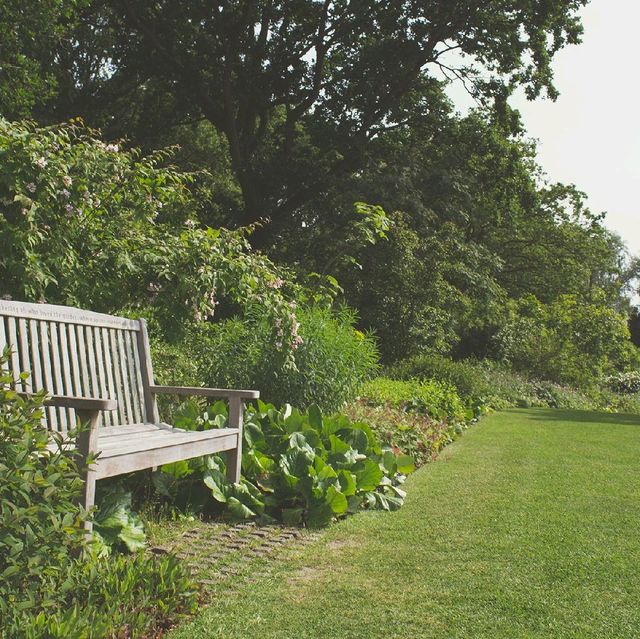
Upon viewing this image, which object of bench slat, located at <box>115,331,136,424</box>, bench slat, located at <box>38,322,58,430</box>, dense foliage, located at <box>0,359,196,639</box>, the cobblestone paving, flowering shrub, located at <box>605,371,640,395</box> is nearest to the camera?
dense foliage, located at <box>0,359,196,639</box>

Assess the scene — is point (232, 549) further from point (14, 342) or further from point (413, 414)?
point (413, 414)

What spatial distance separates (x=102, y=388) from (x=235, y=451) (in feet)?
3.01

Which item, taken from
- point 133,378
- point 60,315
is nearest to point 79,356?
point 60,315

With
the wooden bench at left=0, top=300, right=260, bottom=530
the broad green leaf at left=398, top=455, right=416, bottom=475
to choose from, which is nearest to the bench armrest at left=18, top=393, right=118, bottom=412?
the wooden bench at left=0, top=300, right=260, bottom=530

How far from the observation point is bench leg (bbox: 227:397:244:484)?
490cm

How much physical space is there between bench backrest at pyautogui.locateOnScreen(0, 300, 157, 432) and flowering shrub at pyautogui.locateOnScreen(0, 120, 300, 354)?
70 cm

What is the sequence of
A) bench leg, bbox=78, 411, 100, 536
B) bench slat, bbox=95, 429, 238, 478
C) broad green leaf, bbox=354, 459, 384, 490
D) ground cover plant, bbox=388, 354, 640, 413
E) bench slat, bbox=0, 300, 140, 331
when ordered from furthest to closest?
→ ground cover plant, bbox=388, 354, 640, 413
broad green leaf, bbox=354, 459, 384, 490
bench slat, bbox=0, 300, 140, 331
bench slat, bbox=95, 429, 238, 478
bench leg, bbox=78, 411, 100, 536

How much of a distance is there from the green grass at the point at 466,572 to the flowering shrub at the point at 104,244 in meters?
2.00

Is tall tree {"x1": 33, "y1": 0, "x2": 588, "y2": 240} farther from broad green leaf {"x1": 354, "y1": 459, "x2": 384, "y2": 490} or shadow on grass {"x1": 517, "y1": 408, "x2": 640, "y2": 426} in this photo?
broad green leaf {"x1": 354, "y1": 459, "x2": 384, "y2": 490}

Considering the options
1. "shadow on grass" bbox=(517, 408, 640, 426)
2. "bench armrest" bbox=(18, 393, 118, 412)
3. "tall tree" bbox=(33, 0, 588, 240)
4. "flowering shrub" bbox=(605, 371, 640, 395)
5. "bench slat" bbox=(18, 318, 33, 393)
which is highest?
"tall tree" bbox=(33, 0, 588, 240)

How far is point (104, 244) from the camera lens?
19.3ft

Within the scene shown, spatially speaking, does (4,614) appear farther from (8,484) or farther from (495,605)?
(495,605)

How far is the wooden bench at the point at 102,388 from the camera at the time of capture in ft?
11.9

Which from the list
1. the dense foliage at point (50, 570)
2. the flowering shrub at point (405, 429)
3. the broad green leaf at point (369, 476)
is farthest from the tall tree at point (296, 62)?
the dense foliage at point (50, 570)
